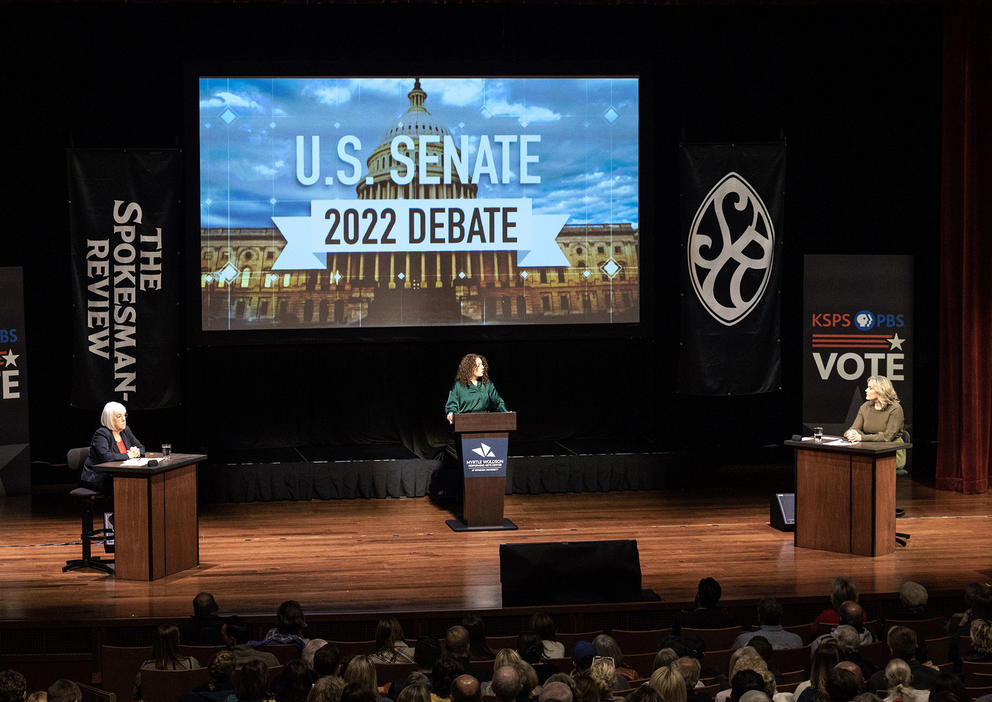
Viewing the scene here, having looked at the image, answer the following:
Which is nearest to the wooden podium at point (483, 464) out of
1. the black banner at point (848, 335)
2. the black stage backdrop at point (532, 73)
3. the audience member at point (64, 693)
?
the black stage backdrop at point (532, 73)

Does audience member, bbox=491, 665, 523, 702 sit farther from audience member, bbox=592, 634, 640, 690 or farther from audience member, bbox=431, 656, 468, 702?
audience member, bbox=592, 634, 640, 690

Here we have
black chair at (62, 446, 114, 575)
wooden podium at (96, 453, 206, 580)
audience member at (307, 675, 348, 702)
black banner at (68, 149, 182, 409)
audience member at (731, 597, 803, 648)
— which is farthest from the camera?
black banner at (68, 149, 182, 409)

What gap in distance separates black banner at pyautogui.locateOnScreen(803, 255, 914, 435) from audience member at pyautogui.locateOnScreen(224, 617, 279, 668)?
283 inches

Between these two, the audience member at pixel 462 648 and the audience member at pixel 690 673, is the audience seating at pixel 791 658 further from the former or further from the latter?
the audience member at pixel 462 648

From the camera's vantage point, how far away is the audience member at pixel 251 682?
486cm

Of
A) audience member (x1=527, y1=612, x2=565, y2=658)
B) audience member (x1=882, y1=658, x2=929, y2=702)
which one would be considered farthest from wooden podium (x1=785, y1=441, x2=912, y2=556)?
audience member (x1=882, y1=658, x2=929, y2=702)

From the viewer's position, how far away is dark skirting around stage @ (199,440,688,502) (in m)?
11.5

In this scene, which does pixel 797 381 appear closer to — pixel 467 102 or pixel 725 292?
pixel 725 292

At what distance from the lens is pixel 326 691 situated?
14.9ft

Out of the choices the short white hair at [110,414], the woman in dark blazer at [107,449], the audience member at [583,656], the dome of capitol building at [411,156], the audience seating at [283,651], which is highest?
the dome of capitol building at [411,156]

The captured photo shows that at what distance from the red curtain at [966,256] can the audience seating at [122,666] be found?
8.33 metres

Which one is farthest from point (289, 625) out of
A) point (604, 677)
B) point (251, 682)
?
point (604, 677)

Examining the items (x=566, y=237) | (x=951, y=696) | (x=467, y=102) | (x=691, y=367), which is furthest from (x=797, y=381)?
(x=951, y=696)

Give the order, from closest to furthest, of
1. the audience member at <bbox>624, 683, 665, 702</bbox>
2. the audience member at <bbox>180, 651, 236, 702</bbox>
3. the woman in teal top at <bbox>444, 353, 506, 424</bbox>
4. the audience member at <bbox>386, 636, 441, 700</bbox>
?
1. the audience member at <bbox>624, 683, 665, 702</bbox>
2. the audience member at <bbox>180, 651, 236, 702</bbox>
3. the audience member at <bbox>386, 636, 441, 700</bbox>
4. the woman in teal top at <bbox>444, 353, 506, 424</bbox>
